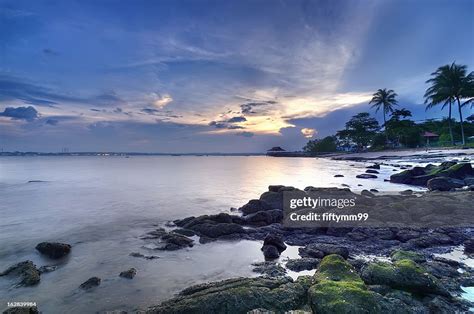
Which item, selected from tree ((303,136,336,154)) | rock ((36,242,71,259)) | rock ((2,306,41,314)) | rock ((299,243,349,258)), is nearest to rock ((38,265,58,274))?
rock ((36,242,71,259))

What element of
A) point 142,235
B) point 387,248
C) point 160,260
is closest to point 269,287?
point 160,260

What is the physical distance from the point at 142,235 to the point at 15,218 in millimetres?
10948

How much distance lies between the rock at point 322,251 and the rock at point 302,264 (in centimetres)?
41

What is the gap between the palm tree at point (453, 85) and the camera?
51.4 m

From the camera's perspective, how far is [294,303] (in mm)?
5672

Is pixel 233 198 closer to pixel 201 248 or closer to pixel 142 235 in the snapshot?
pixel 142 235

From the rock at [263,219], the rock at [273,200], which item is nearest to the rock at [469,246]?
the rock at [263,219]

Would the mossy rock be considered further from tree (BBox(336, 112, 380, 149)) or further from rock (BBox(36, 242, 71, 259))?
tree (BBox(336, 112, 380, 149))

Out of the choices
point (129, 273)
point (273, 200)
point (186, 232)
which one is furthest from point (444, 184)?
point (129, 273)

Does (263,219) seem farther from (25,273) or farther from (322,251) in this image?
(25,273)

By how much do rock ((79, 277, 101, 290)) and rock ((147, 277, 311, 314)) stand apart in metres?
3.05

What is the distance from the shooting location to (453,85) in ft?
172

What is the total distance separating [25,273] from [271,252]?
7.51m

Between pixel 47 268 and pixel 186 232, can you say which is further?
pixel 186 232
